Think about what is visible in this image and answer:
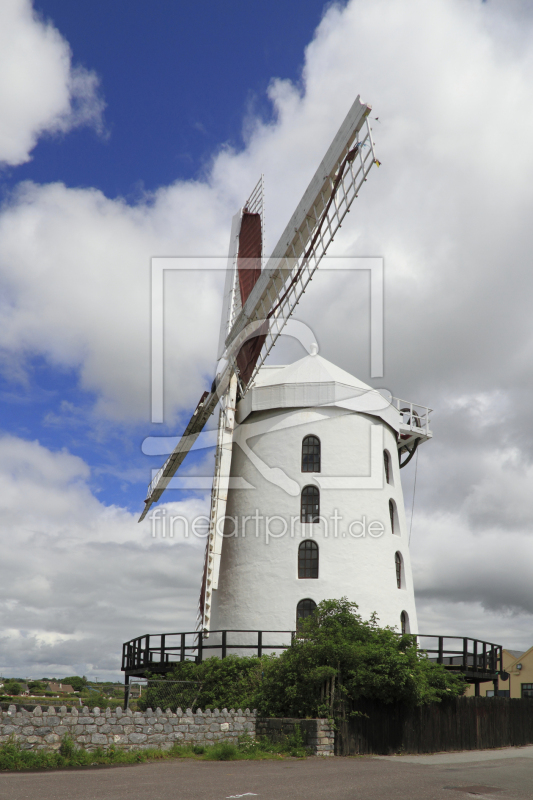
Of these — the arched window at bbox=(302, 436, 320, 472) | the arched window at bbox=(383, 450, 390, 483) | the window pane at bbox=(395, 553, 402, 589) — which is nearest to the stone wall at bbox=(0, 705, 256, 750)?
the arched window at bbox=(302, 436, 320, 472)

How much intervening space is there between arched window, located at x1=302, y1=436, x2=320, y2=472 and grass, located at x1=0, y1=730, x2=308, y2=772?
986 cm

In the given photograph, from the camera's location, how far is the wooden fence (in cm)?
1617

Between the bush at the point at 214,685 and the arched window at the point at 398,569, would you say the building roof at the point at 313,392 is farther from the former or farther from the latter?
the bush at the point at 214,685

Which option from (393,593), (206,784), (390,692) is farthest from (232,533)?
(206,784)

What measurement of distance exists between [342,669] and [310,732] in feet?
5.08

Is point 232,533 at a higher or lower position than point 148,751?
higher

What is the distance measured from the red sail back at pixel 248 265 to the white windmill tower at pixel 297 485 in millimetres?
105

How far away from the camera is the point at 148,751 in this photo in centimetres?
1451

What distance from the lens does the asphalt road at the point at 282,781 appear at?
1009 cm

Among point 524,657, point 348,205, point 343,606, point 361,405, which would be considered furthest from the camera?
point 524,657

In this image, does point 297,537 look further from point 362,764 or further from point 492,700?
A: point 362,764

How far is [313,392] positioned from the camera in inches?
955

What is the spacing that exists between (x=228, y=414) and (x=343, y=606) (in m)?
9.15

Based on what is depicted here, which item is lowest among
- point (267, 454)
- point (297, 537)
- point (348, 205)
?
point (297, 537)
